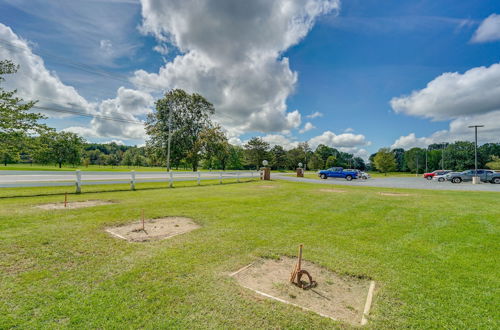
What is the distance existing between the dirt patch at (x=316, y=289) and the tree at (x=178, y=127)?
2947 cm

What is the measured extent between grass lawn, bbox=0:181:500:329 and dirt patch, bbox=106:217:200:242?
0.89 ft

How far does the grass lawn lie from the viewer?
2.15m

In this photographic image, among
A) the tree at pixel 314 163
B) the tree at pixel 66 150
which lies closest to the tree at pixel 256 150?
the tree at pixel 314 163

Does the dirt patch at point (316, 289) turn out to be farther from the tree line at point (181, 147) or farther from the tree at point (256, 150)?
the tree at point (256, 150)

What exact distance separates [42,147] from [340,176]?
1195 inches

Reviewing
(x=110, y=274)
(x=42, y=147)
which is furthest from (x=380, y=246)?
(x=42, y=147)

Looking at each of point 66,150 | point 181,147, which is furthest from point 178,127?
point 66,150

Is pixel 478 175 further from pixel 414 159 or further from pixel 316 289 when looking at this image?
pixel 414 159

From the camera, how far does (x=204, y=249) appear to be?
3.83 metres

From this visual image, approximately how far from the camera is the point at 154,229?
4.96 meters

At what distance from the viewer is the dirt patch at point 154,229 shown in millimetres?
4418

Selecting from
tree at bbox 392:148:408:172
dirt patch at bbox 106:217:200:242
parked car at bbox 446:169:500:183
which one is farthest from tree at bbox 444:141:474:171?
dirt patch at bbox 106:217:200:242

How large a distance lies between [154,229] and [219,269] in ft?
8.40

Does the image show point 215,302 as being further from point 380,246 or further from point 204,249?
point 380,246
